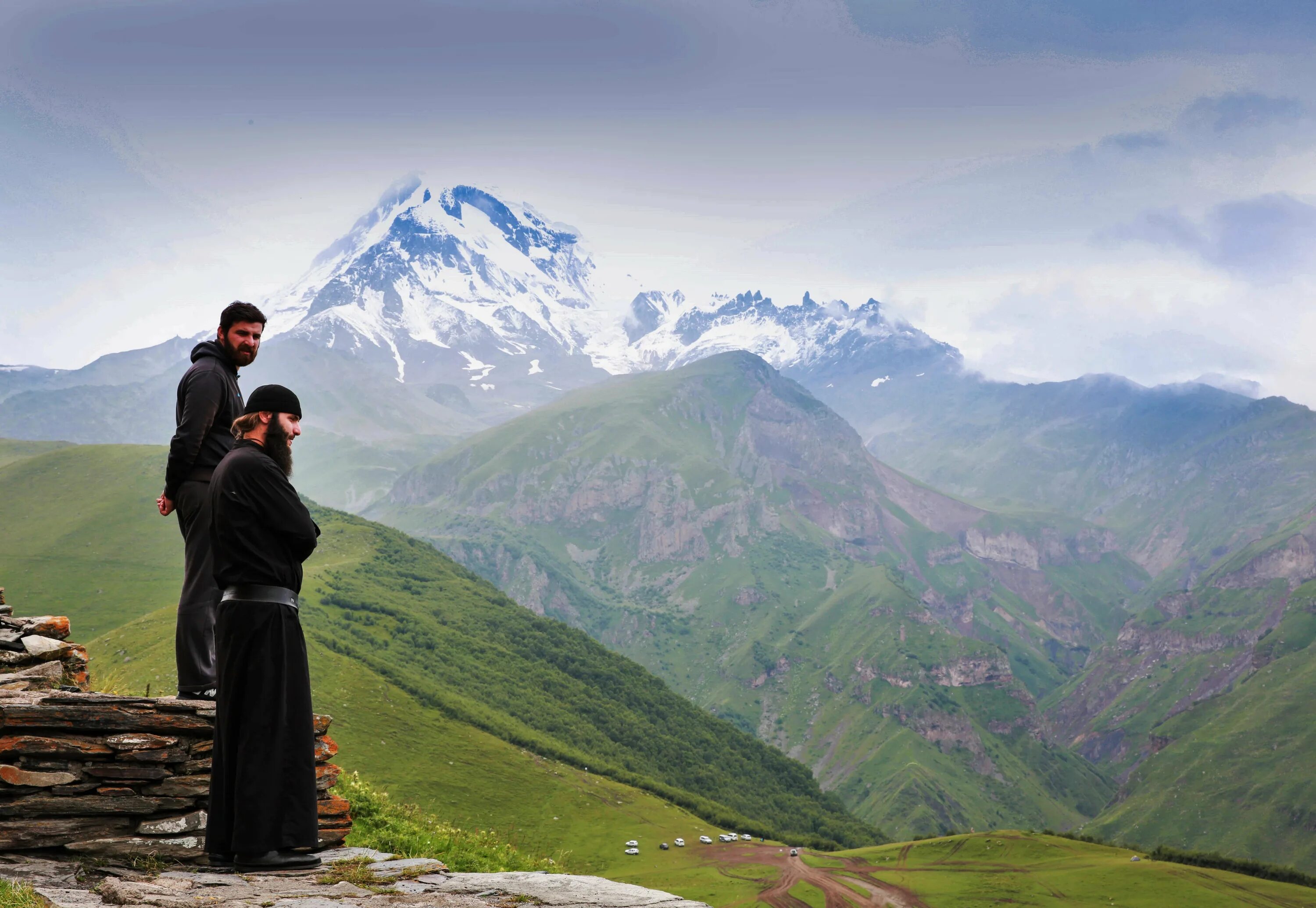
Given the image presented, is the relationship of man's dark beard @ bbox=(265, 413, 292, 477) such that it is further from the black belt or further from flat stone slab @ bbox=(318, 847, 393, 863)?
flat stone slab @ bbox=(318, 847, 393, 863)

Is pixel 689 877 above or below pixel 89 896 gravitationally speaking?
below

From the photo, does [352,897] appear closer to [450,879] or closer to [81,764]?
[450,879]

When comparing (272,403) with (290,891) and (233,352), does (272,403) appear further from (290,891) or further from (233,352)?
(290,891)

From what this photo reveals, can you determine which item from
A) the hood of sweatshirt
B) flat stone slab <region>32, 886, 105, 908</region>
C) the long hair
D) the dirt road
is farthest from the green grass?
the dirt road

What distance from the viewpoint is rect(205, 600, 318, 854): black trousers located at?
1071 centimetres

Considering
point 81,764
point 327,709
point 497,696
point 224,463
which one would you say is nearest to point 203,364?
point 224,463

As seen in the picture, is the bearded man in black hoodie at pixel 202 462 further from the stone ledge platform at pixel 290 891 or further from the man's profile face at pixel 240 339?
the stone ledge platform at pixel 290 891

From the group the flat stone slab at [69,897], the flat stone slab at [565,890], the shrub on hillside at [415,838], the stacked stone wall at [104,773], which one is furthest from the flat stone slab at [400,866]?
the flat stone slab at [69,897]

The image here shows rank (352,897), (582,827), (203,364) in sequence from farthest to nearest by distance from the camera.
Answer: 1. (582,827)
2. (203,364)
3. (352,897)

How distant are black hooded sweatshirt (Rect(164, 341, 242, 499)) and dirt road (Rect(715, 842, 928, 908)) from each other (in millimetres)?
129597

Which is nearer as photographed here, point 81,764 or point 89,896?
point 89,896

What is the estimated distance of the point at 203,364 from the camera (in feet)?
42.9

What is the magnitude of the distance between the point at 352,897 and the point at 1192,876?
565 feet

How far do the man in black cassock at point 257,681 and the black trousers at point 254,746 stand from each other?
0.03ft
